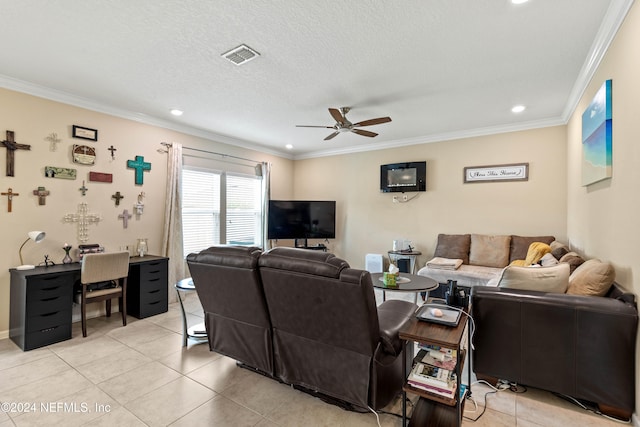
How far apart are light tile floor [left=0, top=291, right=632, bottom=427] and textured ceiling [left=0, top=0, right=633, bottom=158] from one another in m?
Result: 2.75

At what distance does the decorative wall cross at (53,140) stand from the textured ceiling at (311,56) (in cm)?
45

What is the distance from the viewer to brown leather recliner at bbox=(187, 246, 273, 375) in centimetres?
214

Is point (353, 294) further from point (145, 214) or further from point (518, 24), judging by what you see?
point (145, 214)

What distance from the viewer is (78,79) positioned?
312 cm

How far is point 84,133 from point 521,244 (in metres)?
6.11

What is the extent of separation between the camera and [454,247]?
15.8ft

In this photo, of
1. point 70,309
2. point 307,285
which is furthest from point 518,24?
point 70,309

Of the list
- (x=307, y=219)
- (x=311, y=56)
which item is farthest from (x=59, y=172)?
(x=307, y=219)

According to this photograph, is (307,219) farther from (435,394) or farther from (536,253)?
(435,394)

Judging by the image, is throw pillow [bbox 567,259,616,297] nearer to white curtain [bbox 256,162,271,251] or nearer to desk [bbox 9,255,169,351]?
→ desk [bbox 9,255,169,351]

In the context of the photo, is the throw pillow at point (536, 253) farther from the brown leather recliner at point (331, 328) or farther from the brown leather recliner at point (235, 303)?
the brown leather recliner at point (235, 303)

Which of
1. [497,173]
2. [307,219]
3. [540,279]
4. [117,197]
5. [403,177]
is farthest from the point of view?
[307,219]

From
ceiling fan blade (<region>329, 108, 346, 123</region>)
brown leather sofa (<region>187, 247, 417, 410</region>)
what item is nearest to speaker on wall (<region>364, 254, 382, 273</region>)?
ceiling fan blade (<region>329, 108, 346, 123</region>)

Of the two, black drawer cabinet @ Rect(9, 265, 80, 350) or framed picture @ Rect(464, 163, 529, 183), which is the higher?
framed picture @ Rect(464, 163, 529, 183)
